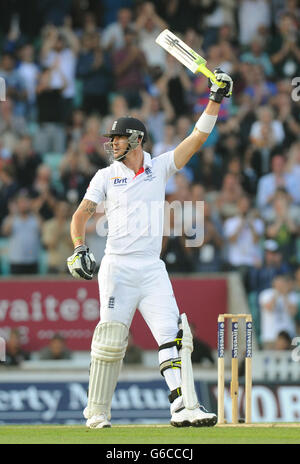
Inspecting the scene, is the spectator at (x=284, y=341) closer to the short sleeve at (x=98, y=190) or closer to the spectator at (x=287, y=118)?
the spectator at (x=287, y=118)

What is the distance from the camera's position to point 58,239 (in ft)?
52.6

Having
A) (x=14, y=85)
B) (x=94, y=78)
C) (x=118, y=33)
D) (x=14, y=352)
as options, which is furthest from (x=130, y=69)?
(x=14, y=352)

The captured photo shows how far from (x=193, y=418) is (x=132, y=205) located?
5.48 feet

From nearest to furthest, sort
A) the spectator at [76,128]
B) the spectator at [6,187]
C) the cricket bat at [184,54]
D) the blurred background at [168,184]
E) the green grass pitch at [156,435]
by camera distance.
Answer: the green grass pitch at [156,435]
the cricket bat at [184,54]
the blurred background at [168,184]
the spectator at [6,187]
the spectator at [76,128]

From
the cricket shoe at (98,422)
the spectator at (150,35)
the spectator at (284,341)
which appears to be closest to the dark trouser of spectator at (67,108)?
the spectator at (150,35)

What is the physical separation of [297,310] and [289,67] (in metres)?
4.78

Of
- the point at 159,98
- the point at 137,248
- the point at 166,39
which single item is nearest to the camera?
the point at 137,248

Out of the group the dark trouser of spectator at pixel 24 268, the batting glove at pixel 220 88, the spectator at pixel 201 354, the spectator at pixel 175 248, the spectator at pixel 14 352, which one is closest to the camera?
the batting glove at pixel 220 88

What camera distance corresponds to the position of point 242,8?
19438 millimetres

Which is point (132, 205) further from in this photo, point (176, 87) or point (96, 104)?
point (96, 104)

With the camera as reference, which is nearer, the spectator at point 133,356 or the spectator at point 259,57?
the spectator at point 133,356

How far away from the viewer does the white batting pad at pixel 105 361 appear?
9.23m

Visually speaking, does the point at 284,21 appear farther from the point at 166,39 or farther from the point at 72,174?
the point at 166,39

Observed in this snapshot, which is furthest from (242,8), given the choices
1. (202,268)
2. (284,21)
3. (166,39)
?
(166,39)
